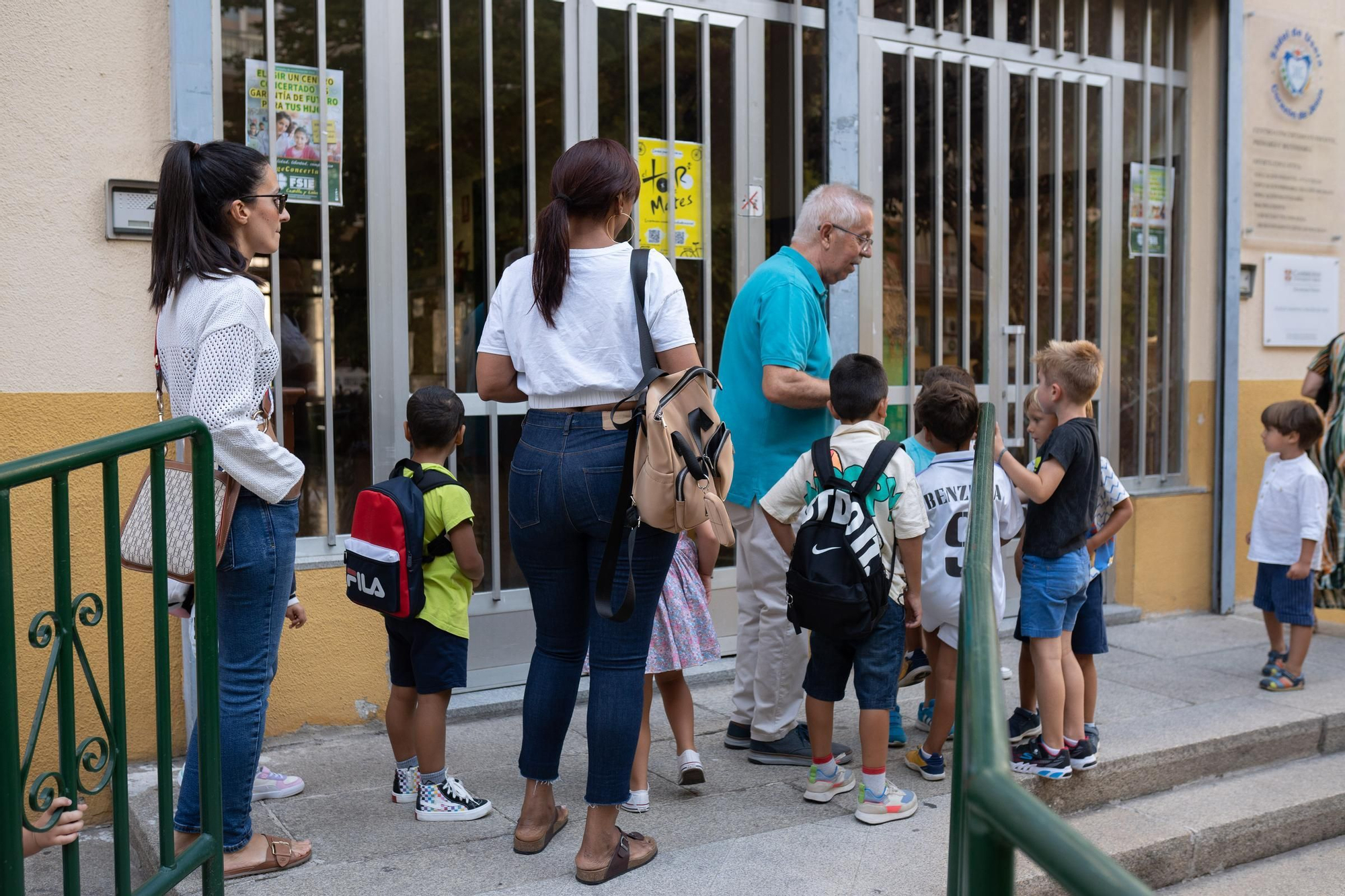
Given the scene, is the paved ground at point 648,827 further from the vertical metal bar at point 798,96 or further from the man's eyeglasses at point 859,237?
the vertical metal bar at point 798,96

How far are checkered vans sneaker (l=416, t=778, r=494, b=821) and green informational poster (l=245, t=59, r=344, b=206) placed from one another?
2034mm

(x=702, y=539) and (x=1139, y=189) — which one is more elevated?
(x=1139, y=189)

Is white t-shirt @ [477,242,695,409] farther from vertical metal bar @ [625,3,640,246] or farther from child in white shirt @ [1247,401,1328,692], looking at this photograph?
child in white shirt @ [1247,401,1328,692]

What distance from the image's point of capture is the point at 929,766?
378cm

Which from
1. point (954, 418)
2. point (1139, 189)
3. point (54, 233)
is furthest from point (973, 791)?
point (1139, 189)

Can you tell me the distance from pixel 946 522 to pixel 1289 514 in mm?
2194

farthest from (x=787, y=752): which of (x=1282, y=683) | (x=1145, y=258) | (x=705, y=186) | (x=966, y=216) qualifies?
(x=1145, y=258)

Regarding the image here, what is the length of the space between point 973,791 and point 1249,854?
11.3 ft

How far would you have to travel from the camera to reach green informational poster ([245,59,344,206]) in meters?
4.05

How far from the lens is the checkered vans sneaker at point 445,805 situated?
Result: 11.0 ft

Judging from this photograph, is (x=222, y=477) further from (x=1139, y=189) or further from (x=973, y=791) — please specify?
(x=1139, y=189)

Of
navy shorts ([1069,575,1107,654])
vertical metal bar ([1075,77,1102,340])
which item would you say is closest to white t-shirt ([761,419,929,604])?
navy shorts ([1069,575,1107,654])

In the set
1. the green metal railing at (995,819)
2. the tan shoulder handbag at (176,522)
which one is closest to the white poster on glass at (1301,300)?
the tan shoulder handbag at (176,522)

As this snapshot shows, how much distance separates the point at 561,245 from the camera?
2.91 m
